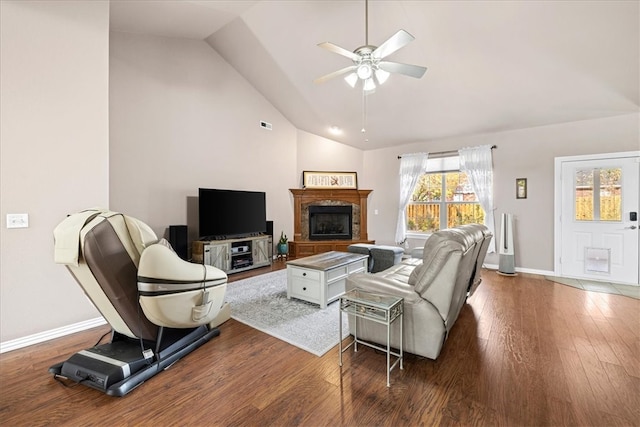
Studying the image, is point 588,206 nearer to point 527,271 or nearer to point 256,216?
point 527,271

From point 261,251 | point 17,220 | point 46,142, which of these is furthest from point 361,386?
point 261,251

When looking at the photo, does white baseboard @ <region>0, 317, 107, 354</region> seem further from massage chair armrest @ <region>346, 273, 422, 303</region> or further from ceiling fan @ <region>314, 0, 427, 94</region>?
ceiling fan @ <region>314, 0, 427, 94</region>

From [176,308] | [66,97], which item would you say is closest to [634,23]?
[176,308]

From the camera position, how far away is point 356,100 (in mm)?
5074

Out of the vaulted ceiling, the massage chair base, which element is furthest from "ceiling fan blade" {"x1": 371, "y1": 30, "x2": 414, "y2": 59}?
the massage chair base

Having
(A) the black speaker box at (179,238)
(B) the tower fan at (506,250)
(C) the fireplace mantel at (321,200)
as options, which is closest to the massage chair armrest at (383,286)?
(A) the black speaker box at (179,238)

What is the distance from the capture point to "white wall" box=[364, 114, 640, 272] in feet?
14.2

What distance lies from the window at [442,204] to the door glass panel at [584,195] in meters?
1.41

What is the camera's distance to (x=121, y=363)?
1890mm

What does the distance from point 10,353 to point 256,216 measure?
3586 mm

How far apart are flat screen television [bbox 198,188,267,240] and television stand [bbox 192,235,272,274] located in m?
0.16

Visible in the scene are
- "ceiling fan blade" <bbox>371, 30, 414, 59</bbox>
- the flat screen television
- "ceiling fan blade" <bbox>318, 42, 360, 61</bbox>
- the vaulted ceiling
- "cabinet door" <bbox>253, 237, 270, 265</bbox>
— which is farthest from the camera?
"cabinet door" <bbox>253, 237, 270, 265</bbox>

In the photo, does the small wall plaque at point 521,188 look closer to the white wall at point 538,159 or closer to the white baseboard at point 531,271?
the white wall at point 538,159

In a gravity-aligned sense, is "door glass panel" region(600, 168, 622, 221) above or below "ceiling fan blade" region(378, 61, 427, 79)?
below
